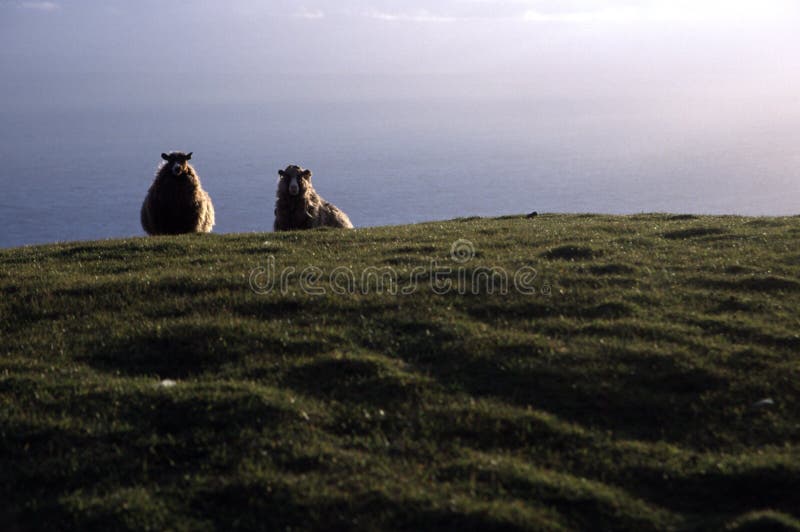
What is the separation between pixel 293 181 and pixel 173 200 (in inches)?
169

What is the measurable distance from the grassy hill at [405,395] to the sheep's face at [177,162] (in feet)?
27.7

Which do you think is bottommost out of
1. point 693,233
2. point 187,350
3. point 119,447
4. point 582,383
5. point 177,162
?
point 119,447

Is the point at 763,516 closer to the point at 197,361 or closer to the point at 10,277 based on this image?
the point at 197,361

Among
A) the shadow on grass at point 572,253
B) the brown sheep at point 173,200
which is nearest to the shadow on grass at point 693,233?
the shadow on grass at point 572,253

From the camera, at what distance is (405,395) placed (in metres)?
10.4

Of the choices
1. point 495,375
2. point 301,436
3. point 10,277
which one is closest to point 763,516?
point 495,375

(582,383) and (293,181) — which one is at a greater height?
(293,181)

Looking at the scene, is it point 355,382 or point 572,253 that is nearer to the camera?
point 355,382

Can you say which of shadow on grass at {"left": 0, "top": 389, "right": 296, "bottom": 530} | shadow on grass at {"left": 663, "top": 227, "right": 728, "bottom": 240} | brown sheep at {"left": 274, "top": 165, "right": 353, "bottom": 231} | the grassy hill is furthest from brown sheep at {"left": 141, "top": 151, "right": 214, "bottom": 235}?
shadow on grass at {"left": 0, "top": 389, "right": 296, "bottom": 530}

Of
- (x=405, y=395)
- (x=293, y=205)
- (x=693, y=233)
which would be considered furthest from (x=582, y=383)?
(x=293, y=205)

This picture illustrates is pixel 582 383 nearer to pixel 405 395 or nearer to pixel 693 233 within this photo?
pixel 405 395

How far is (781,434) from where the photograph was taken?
9.55 m

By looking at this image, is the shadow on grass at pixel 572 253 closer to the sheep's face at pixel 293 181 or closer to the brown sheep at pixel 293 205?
the brown sheep at pixel 293 205

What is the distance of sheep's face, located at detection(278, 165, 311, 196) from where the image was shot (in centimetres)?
2726
